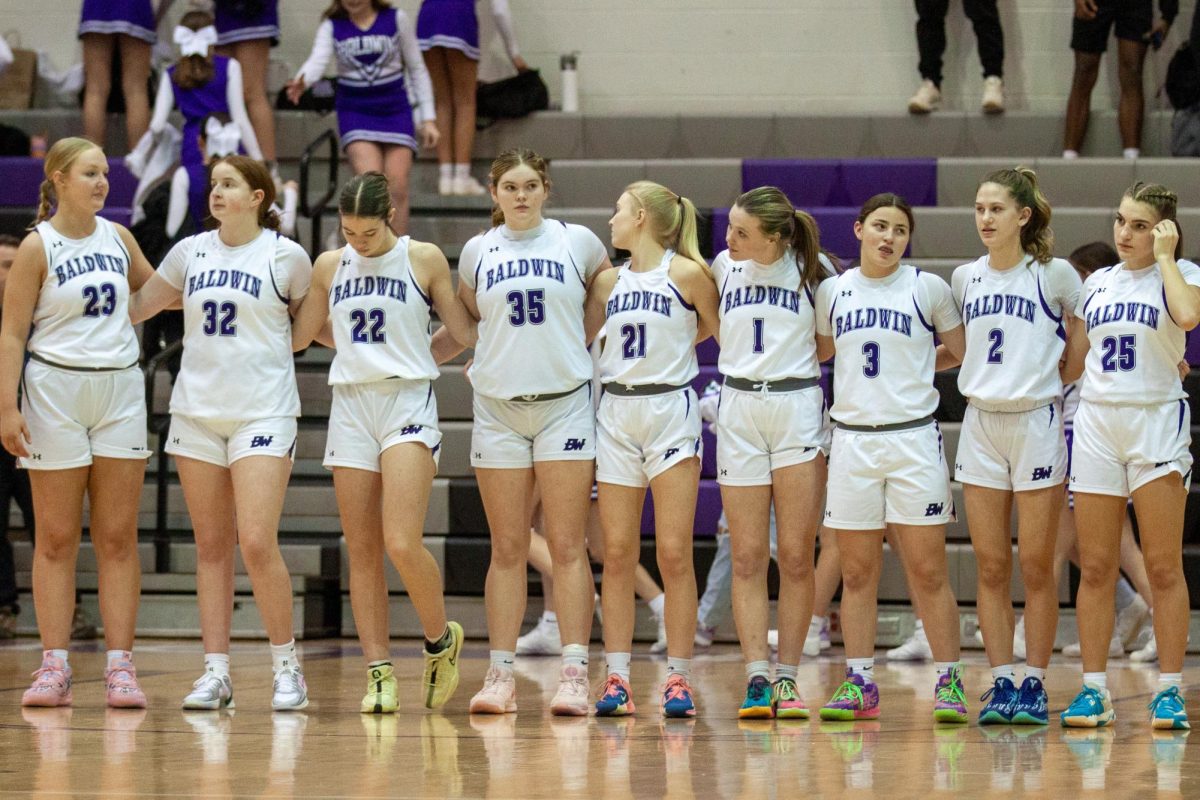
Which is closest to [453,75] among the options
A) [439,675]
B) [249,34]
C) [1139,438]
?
[249,34]

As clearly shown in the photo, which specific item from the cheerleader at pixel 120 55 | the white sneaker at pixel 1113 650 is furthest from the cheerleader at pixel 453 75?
the white sneaker at pixel 1113 650

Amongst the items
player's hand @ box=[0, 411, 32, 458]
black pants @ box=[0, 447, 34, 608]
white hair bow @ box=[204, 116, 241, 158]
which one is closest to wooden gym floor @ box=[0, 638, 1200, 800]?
player's hand @ box=[0, 411, 32, 458]

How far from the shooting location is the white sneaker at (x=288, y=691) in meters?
5.39

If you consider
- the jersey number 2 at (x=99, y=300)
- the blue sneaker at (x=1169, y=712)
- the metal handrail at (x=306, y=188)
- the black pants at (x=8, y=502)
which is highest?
the metal handrail at (x=306, y=188)

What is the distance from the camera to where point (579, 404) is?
17.5ft

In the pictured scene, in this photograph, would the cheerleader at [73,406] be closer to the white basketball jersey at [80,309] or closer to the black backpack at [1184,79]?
the white basketball jersey at [80,309]

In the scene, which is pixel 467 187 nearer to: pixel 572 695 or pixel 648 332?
pixel 648 332

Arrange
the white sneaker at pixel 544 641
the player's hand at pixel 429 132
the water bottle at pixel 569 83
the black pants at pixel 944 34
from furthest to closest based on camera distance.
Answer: the water bottle at pixel 569 83, the black pants at pixel 944 34, the player's hand at pixel 429 132, the white sneaker at pixel 544 641

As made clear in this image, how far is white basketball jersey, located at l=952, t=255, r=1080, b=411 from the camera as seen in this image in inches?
201

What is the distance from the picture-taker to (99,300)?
5.54 m

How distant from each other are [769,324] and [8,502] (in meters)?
4.29

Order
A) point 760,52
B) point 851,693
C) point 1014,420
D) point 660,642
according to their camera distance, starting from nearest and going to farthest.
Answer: point 1014,420 < point 851,693 < point 660,642 < point 760,52

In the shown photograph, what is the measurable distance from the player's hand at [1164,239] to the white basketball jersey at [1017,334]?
29 centimetres

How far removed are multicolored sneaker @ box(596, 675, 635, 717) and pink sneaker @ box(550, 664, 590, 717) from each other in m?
0.05
